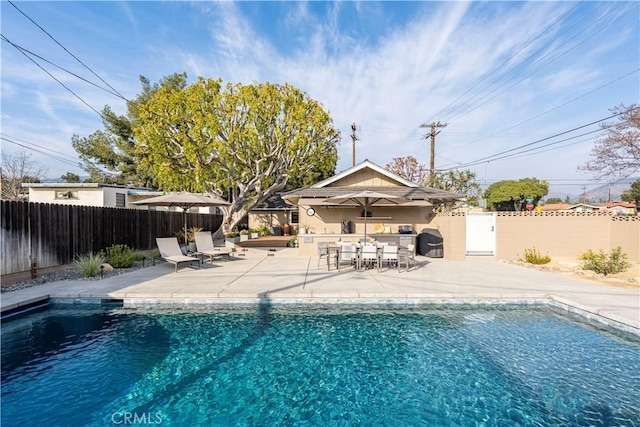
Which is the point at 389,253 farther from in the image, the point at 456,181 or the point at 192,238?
the point at 456,181

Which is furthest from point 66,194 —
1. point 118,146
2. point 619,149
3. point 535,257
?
point 619,149

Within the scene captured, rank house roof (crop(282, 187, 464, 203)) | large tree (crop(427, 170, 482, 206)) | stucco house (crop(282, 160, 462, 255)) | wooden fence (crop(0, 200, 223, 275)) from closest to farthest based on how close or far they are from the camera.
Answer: wooden fence (crop(0, 200, 223, 275)) → house roof (crop(282, 187, 464, 203)) → stucco house (crop(282, 160, 462, 255)) → large tree (crop(427, 170, 482, 206))

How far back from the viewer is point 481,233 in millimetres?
14586

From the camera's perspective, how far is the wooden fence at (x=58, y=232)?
8.76m

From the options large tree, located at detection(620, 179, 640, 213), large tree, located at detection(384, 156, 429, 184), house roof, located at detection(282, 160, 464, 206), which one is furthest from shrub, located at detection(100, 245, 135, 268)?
large tree, located at detection(620, 179, 640, 213)

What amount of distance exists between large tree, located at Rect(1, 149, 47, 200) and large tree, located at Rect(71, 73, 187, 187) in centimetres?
451

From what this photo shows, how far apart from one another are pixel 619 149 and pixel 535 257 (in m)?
18.1

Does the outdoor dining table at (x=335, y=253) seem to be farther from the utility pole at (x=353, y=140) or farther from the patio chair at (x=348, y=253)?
the utility pole at (x=353, y=140)

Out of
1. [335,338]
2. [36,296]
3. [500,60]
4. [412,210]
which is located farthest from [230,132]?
[500,60]

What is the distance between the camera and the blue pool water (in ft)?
13.1

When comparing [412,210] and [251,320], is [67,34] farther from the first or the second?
[412,210]

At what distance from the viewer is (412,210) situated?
1747 cm

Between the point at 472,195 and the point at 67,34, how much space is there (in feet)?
116

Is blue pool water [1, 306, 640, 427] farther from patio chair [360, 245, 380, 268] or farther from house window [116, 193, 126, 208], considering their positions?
house window [116, 193, 126, 208]
